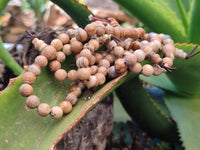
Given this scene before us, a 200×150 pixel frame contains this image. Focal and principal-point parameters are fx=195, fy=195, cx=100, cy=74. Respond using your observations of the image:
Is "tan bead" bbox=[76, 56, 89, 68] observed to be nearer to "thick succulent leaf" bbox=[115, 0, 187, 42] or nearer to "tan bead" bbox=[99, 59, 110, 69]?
"tan bead" bbox=[99, 59, 110, 69]

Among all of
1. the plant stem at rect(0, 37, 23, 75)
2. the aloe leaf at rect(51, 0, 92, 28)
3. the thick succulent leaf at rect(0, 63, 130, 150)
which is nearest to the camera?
the thick succulent leaf at rect(0, 63, 130, 150)

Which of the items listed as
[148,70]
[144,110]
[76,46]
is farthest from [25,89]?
[144,110]

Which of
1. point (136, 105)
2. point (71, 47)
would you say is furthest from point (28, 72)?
point (136, 105)

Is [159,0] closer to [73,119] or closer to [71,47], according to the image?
[71,47]

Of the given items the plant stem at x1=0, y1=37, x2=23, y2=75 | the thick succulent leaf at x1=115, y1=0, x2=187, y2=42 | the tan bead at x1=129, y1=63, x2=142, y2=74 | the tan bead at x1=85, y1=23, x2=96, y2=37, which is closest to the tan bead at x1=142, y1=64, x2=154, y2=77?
the tan bead at x1=129, y1=63, x2=142, y2=74

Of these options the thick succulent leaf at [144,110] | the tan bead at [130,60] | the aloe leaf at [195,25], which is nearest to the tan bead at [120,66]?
the tan bead at [130,60]

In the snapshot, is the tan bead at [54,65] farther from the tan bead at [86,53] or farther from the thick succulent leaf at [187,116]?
the thick succulent leaf at [187,116]
